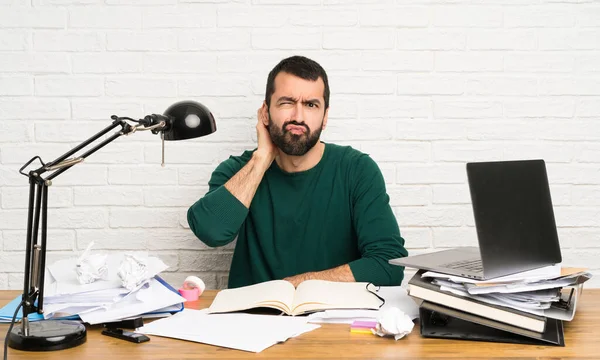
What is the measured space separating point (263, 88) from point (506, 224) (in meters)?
1.28

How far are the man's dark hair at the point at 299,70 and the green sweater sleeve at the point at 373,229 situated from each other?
0.28 metres

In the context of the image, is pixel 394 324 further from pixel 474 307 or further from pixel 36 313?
pixel 36 313

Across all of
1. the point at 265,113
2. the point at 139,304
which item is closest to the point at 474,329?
the point at 139,304

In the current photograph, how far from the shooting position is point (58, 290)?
151cm

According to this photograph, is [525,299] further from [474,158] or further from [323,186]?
[474,158]

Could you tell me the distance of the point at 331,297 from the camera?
5.21 ft

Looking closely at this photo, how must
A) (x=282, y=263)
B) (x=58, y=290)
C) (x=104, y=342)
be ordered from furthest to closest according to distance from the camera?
(x=282, y=263)
(x=58, y=290)
(x=104, y=342)

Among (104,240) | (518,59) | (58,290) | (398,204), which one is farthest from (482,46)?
(58,290)

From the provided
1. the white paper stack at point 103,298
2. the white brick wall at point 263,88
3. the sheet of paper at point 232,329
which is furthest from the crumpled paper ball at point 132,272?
the white brick wall at point 263,88

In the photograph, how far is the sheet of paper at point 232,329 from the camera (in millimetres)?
1351

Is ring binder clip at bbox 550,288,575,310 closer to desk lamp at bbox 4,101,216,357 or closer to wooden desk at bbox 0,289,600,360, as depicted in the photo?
wooden desk at bbox 0,289,600,360

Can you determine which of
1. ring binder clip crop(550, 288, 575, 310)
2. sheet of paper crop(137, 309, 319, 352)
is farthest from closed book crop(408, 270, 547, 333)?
sheet of paper crop(137, 309, 319, 352)

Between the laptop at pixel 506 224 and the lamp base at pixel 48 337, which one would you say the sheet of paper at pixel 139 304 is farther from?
the laptop at pixel 506 224

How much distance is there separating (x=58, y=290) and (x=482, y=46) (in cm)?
176
